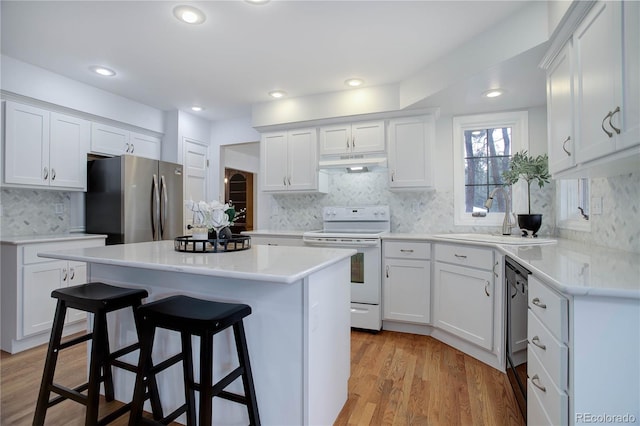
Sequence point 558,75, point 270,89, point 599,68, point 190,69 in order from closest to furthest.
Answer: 1. point 599,68
2. point 558,75
3. point 190,69
4. point 270,89

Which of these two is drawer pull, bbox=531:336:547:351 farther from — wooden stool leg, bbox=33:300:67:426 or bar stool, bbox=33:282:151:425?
wooden stool leg, bbox=33:300:67:426

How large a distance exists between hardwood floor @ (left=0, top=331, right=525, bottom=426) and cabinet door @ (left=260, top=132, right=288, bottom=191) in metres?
2.06

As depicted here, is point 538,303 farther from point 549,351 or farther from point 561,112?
point 561,112

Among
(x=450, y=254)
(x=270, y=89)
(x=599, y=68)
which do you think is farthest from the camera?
(x=270, y=89)

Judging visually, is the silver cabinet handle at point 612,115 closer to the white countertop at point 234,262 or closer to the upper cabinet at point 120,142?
the white countertop at point 234,262

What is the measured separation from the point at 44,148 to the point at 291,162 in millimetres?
2446

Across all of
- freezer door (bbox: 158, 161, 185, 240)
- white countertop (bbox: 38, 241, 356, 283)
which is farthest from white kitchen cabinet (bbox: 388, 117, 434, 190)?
freezer door (bbox: 158, 161, 185, 240)

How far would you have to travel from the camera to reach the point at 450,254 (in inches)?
106

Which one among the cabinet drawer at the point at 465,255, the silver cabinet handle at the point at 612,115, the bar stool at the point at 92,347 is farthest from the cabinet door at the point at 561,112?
the bar stool at the point at 92,347

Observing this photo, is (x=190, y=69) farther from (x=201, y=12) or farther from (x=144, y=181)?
(x=144, y=181)

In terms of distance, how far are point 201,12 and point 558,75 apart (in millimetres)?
2303

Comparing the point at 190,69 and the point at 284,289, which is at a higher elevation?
the point at 190,69

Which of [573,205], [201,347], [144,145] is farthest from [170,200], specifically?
[573,205]

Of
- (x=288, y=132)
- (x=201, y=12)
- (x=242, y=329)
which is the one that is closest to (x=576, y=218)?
(x=242, y=329)
